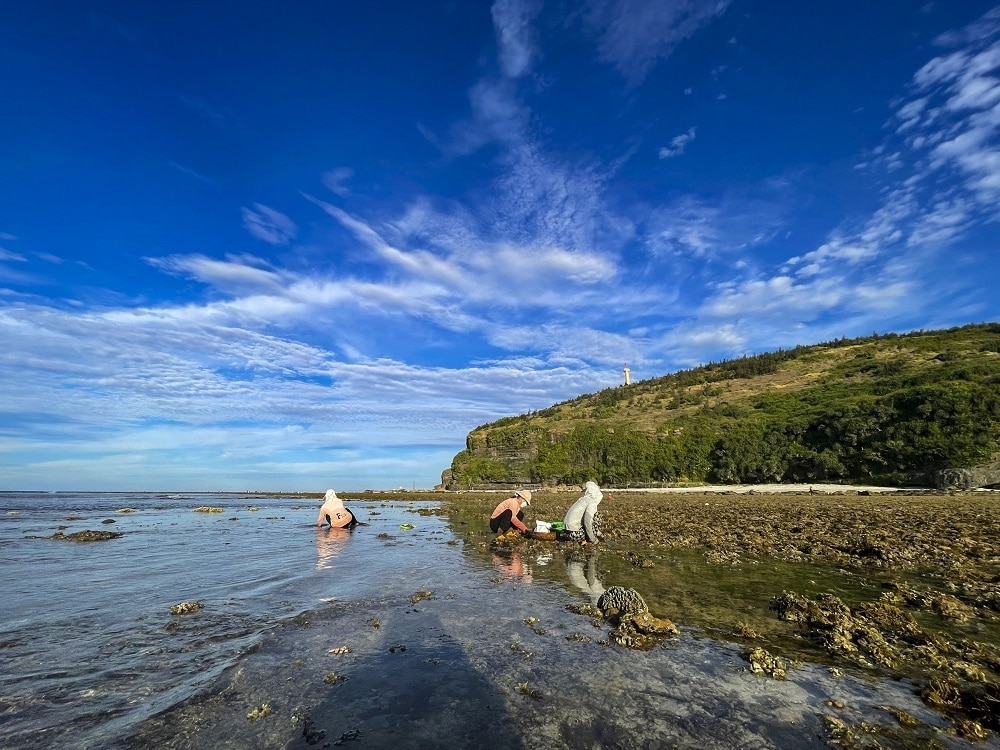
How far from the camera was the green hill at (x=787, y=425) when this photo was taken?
135 feet

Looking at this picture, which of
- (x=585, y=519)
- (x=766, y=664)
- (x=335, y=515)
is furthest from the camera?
(x=335, y=515)

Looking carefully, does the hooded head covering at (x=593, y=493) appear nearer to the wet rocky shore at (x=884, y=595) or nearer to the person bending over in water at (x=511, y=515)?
the wet rocky shore at (x=884, y=595)

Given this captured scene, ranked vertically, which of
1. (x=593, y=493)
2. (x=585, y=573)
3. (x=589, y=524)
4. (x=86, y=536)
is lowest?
(x=585, y=573)

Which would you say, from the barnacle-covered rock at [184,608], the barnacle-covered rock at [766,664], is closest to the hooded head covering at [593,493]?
the barnacle-covered rock at [766,664]

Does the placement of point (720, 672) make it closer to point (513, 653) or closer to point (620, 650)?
point (620, 650)

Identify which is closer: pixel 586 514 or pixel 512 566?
pixel 512 566

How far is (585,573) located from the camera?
45.1 ft

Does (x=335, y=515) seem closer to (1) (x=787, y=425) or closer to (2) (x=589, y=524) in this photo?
(2) (x=589, y=524)

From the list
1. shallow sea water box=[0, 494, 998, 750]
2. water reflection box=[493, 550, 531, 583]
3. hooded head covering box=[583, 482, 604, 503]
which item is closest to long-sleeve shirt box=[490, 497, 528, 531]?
water reflection box=[493, 550, 531, 583]

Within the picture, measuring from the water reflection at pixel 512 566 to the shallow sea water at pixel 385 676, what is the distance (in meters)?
0.73

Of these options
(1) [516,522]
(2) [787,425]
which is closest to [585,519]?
(1) [516,522]

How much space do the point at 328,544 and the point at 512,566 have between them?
35.2ft

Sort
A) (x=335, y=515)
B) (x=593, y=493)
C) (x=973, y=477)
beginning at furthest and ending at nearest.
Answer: (x=973, y=477) < (x=335, y=515) < (x=593, y=493)

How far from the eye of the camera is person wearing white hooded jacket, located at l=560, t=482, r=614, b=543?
62.1 feet
